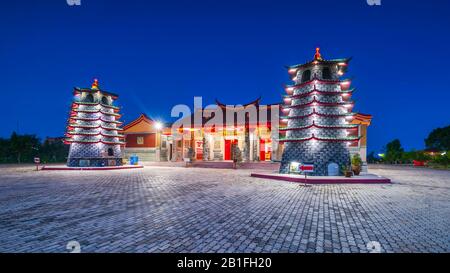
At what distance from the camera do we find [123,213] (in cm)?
565

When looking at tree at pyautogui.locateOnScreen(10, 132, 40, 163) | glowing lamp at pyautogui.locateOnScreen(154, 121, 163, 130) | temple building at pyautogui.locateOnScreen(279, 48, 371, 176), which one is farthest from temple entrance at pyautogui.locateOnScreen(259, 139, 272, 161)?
tree at pyautogui.locateOnScreen(10, 132, 40, 163)

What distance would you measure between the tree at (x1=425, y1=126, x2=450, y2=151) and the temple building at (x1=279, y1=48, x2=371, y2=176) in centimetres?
5223

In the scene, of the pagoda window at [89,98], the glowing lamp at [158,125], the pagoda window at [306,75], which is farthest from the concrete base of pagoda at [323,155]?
the glowing lamp at [158,125]

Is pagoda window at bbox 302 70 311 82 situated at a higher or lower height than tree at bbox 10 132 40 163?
higher

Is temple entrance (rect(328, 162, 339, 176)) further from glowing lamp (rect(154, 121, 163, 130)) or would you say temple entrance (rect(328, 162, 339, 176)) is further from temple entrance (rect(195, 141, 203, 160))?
glowing lamp (rect(154, 121, 163, 130))

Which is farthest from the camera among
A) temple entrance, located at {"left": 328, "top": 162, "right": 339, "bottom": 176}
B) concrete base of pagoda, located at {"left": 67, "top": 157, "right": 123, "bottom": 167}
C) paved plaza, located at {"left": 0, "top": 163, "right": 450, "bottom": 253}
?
A: concrete base of pagoda, located at {"left": 67, "top": 157, "right": 123, "bottom": 167}

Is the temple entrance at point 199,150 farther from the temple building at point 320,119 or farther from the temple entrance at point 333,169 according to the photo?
the temple entrance at point 333,169

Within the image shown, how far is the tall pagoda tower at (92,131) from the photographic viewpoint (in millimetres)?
20688

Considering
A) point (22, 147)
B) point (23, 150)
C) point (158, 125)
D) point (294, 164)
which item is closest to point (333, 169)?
point (294, 164)

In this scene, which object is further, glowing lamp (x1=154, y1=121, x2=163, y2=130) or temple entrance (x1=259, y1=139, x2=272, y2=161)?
glowing lamp (x1=154, y1=121, x2=163, y2=130)

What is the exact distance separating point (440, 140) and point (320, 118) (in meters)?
57.1

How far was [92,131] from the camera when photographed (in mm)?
21266

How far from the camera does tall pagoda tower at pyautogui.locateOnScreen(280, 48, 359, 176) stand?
13828mm

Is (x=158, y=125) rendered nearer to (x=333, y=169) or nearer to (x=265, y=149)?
(x=265, y=149)
